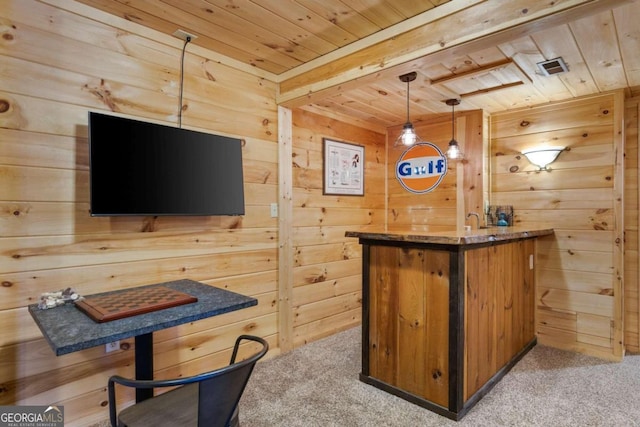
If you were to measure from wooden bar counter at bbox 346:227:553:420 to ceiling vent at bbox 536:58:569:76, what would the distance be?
3.89 ft

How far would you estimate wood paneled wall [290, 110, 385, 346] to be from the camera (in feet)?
10.5

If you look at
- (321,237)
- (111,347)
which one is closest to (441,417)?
(321,237)

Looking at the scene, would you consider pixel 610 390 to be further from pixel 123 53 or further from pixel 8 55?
pixel 8 55

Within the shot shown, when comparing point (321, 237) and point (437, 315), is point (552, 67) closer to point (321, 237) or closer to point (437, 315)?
point (437, 315)

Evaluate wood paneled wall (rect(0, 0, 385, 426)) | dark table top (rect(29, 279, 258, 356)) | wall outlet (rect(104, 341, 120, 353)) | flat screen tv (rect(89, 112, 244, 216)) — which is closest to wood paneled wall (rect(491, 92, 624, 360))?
wood paneled wall (rect(0, 0, 385, 426))

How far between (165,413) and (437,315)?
59.5 inches

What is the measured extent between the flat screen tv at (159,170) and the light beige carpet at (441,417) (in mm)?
1233

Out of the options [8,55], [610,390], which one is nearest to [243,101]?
[8,55]

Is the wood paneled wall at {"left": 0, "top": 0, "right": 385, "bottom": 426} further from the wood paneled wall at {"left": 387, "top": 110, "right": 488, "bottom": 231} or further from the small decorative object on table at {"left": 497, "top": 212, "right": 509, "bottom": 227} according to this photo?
the small decorative object on table at {"left": 497, "top": 212, "right": 509, "bottom": 227}

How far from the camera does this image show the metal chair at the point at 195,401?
1.07 metres

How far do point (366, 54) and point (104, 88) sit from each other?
155 cm

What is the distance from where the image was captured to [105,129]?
1857 millimetres

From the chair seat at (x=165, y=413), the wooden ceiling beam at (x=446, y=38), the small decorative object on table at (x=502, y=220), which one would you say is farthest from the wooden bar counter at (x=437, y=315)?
the chair seat at (x=165, y=413)

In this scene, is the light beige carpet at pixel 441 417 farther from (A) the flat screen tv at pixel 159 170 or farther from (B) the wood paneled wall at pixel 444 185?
(B) the wood paneled wall at pixel 444 185
